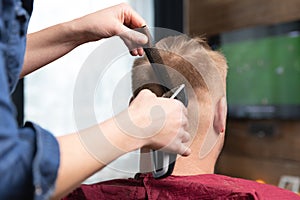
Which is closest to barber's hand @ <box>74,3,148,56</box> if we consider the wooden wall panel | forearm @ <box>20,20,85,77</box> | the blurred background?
forearm @ <box>20,20,85,77</box>

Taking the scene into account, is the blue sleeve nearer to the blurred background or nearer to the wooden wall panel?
the blurred background

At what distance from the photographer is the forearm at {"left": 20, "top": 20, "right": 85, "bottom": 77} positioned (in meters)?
1.14

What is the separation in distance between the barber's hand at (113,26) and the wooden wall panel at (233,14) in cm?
226

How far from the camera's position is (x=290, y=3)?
10.4ft

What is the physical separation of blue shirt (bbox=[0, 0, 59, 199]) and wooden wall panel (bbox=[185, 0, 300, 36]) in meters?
2.75

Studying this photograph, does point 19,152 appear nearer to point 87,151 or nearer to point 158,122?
point 87,151

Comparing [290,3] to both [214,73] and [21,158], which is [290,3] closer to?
[214,73]

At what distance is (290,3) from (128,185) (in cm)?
239

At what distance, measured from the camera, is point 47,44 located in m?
1.15

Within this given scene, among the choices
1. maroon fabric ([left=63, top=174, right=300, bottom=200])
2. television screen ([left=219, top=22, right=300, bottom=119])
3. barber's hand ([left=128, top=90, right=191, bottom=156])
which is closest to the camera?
barber's hand ([left=128, top=90, right=191, bottom=156])

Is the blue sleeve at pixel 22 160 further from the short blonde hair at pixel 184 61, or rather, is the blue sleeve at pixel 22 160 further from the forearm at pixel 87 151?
the short blonde hair at pixel 184 61

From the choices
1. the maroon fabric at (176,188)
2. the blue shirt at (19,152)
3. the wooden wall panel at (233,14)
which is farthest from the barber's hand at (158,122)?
the wooden wall panel at (233,14)

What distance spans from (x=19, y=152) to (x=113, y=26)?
532 millimetres

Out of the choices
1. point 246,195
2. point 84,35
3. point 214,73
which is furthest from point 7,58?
point 214,73
